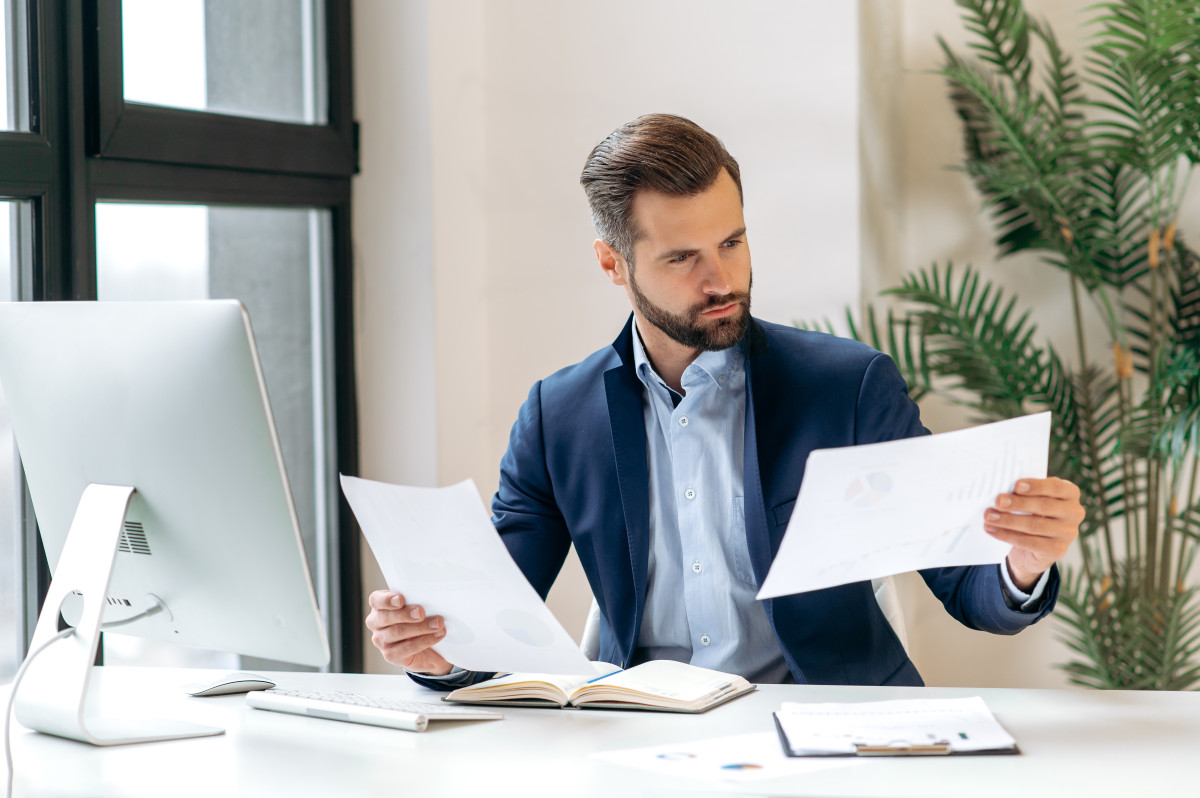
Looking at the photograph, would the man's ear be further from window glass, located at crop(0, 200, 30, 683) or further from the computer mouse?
window glass, located at crop(0, 200, 30, 683)

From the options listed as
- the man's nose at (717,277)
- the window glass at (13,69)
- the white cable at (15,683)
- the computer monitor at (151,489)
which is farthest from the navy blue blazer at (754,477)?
the window glass at (13,69)

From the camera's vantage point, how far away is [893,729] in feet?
4.02

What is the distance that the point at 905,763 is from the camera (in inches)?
44.7

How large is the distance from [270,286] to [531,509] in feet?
3.86

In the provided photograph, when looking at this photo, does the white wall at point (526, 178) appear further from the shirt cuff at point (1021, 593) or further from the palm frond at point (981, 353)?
the shirt cuff at point (1021, 593)

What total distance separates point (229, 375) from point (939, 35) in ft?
7.76

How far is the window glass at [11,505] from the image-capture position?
2.11 meters

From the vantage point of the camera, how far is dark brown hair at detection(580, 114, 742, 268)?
5.75 ft

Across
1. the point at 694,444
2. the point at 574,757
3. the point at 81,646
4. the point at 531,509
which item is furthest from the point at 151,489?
the point at 694,444

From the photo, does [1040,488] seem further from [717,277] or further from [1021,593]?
[717,277]

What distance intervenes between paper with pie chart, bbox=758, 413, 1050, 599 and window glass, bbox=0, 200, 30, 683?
5.14ft

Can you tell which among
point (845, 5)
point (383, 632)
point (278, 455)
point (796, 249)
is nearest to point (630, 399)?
point (383, 632)

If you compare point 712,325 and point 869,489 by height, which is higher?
point 712,325

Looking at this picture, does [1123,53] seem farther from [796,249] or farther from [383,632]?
[383,632]
